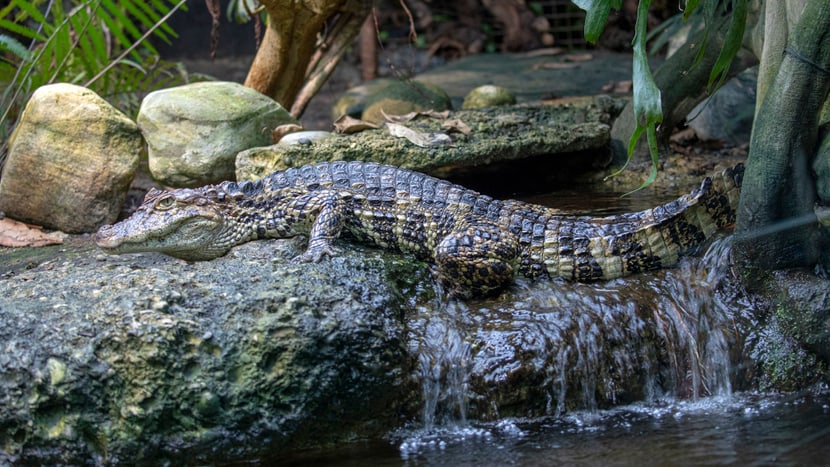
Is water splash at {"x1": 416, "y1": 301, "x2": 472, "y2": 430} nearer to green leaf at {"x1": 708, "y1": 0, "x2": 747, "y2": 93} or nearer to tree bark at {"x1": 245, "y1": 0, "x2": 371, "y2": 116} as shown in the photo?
green leaf at {"x1": 708, "y1": 0, "x2": 747, "y2": 93}

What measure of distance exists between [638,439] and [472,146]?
2.26m

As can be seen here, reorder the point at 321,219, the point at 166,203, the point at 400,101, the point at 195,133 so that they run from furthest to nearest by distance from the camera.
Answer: the point at 400,101, the point at 195,133, the point at 166,203, the point at 321,219

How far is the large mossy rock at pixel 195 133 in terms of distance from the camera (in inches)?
194

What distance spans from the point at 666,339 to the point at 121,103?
15.6 ft

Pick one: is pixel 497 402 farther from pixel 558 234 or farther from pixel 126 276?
pixel 126 276

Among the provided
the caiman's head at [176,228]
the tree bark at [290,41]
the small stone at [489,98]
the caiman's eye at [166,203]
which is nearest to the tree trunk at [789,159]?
the caiman's head at [176,228]

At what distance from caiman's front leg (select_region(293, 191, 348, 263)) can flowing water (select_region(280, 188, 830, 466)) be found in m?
0.55

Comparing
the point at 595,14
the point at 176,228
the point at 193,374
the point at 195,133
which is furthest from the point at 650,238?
the point at 195,133

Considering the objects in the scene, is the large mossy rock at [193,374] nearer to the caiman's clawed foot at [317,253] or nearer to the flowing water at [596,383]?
the flowing water at [596,383]

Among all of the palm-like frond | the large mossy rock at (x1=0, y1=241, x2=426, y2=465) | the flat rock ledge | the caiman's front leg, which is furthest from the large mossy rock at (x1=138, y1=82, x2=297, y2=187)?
the large mossy rock at (x1=0, y1=241, x2=426, y2=465)

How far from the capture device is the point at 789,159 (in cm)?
328

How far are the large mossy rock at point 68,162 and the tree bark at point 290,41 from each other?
135 centimetres

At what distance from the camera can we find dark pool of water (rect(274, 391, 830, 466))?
9.18ft

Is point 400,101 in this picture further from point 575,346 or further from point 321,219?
point 575,346
